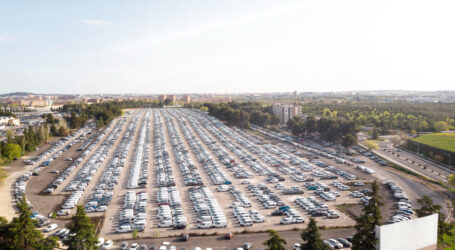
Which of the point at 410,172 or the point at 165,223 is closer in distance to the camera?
the point at 165,223

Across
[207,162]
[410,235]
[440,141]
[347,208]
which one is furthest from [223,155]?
[440,141]

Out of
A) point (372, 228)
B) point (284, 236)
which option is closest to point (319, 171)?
point (284, 236)

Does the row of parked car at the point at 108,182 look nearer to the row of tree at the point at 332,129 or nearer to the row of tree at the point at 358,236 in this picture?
the row of tree at the point at 358,236

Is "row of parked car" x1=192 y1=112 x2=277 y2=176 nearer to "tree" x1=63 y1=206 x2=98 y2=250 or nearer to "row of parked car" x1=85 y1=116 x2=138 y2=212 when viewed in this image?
"row of parked car" x1=85 y1=116 x2=138 y2=212

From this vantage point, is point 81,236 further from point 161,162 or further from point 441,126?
point 441,126

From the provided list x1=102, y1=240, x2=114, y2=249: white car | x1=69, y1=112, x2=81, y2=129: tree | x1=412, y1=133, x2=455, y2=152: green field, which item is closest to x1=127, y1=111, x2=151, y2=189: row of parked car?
x1=102, y1=240, x2=114, y2=249: white car
